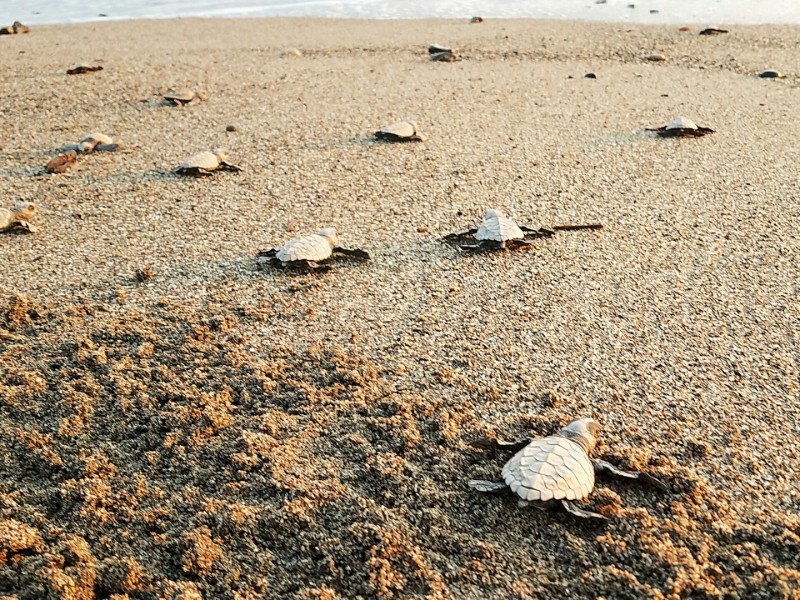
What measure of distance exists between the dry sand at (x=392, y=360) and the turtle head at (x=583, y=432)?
89 millimetres

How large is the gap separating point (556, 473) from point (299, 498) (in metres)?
0.79

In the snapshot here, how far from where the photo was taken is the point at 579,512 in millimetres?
1979

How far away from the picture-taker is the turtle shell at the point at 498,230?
351cm

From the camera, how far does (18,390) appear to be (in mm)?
2473

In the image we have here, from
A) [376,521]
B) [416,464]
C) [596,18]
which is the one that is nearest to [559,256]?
[416,464]

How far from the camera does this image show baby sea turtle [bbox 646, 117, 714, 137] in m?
5.27

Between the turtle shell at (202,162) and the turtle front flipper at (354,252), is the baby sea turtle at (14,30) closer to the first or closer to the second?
the turtle shell at (202,162)

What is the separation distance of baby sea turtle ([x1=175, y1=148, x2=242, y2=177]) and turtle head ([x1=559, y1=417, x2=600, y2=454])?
3.26 m

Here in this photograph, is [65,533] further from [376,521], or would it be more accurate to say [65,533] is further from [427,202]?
[427,202]

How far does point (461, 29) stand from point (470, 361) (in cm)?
857

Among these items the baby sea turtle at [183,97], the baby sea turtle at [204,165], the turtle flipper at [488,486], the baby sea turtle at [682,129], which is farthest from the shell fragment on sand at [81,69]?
the turtle flipper at [488,486]

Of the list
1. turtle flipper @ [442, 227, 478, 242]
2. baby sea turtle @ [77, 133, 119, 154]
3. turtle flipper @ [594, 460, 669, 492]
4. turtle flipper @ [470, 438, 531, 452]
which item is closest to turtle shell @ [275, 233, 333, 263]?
turtle flipper @ [442, 227, 478, 242]

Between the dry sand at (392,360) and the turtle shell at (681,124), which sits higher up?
the turtle shell at (681,124)

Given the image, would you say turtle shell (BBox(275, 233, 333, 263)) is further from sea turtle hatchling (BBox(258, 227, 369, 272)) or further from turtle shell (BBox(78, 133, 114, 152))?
turtle shell (BBox(78, 133, 114, 152))
